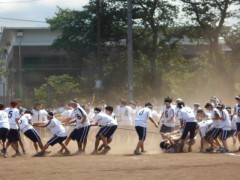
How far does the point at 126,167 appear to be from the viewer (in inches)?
658

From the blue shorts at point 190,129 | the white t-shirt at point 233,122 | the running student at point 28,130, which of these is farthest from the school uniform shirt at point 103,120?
the white t-shirt at point 233,122

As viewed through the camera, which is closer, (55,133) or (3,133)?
(3,133)

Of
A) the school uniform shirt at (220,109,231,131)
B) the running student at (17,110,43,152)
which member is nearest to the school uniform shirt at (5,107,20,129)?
the running student at (17,110,43,152)

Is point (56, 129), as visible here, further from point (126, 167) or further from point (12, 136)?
point (126, 167)

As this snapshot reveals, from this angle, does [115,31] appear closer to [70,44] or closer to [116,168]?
[70,44]

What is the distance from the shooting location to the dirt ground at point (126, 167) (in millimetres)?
14984

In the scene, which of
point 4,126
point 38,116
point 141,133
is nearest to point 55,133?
point 4,126

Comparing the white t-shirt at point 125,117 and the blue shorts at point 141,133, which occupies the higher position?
the white t-shirt at point 125,117

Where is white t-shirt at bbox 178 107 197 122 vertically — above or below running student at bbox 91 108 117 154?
above

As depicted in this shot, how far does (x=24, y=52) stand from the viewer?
230ft

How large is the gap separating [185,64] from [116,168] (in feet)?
117

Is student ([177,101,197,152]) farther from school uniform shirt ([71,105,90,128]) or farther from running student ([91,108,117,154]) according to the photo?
school uniform shirt ([71,105,90,128])

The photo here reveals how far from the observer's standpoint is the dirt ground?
15.0 meters

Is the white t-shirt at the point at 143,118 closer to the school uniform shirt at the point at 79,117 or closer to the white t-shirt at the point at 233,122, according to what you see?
the school uniform shirt at the point at 79,117
